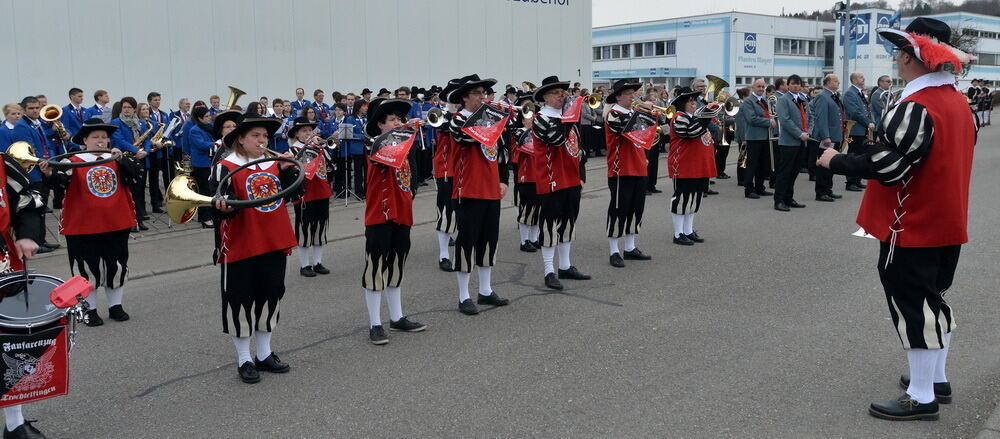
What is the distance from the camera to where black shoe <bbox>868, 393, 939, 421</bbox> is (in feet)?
14.3

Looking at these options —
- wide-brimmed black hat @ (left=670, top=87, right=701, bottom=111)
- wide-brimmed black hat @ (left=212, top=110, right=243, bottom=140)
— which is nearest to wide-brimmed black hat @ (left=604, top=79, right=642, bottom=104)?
wide-brimmed black hat @ (left=670, top=87, right=701, bottom=111)

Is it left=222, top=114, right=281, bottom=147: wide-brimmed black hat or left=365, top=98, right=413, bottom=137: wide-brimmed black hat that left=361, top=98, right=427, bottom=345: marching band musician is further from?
left=222, top=114, right=281, bottom=147: wide-brimmed black hat

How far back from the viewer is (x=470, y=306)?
6.80 m

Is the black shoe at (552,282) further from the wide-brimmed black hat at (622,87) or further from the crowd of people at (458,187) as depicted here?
the wide-brimmed black hat at (622,87)

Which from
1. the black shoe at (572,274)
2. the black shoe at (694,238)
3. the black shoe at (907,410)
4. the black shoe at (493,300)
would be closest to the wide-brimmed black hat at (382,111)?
the black shoe at (493,300)

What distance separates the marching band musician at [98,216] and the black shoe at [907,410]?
19.7 feet

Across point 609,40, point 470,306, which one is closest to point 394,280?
point 470,306

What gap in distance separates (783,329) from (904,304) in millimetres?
1773

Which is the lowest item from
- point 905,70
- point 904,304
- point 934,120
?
point 904,304

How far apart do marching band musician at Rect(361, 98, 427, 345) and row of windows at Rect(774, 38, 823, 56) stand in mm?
59816

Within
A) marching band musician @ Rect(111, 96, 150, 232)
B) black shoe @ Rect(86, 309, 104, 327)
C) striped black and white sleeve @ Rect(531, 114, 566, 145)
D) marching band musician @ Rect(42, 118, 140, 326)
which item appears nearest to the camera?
marching band musician @ Rect(42, 118, 140, 326)

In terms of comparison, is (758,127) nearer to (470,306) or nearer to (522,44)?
(470,306)

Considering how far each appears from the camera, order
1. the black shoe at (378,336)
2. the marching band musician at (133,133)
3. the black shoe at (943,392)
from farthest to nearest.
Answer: the marching band musician at (133,133)
the black shoe at (378,336)
the black shoe at (943,392)

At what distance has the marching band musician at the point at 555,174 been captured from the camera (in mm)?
7484
